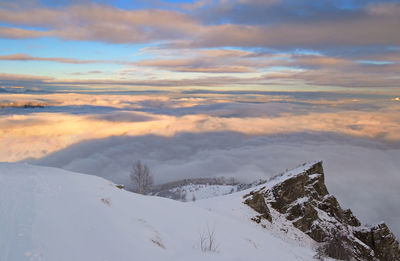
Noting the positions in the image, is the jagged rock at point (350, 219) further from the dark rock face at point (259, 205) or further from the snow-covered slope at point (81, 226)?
the snow-covered slope at point (81, 226)

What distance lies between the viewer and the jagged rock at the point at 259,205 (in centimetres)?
2878

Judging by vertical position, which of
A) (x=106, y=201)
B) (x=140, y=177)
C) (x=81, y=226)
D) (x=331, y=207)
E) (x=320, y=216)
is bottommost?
(x=320, y=216)

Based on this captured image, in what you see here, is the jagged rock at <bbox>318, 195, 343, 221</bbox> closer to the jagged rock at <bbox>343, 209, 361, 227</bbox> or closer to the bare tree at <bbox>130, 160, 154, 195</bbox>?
the jagged rock at <bbox>343, 209, 361, 227</bbox>

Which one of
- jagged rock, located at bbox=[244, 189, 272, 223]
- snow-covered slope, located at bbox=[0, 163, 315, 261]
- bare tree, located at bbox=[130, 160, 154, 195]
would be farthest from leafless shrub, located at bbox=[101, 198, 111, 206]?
bare tree, located at bbox=[130, 160, 154, 195]

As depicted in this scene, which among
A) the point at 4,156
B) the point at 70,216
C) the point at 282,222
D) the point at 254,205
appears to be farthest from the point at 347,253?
the point at 4,156

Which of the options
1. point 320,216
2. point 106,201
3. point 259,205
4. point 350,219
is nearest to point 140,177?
point 259,205

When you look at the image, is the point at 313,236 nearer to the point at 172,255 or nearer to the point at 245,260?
the point at 245,260

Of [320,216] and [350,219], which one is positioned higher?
[320,216]

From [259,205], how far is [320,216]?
11.7 meters

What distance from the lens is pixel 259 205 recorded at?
2925 cm

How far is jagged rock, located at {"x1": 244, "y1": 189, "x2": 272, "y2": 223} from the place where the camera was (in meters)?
28.8

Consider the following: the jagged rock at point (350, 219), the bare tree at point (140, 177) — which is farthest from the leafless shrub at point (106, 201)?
the jagged rock at point (350, 219)

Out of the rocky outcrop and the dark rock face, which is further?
the rocky outcrop

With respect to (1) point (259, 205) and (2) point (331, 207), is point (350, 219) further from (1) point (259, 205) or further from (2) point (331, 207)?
(1) point (259, 205)
